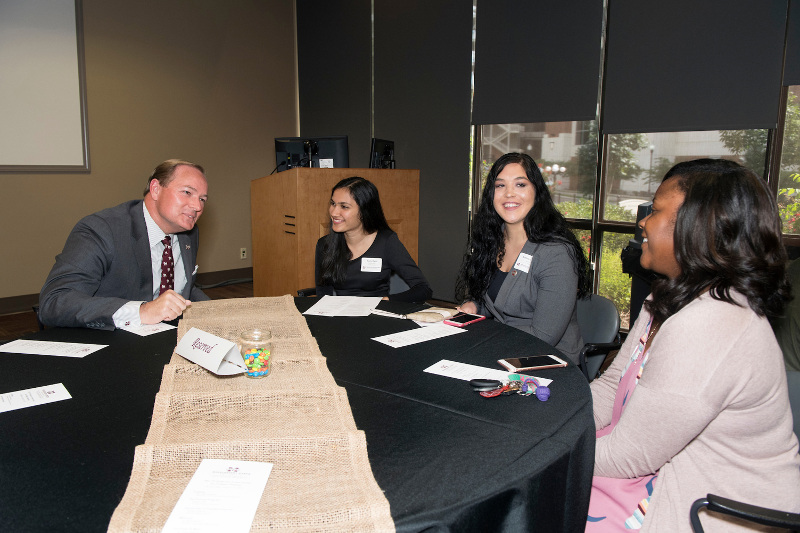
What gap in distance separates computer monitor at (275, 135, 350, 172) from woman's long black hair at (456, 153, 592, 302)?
7.28 feet

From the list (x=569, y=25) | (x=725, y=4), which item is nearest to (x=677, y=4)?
(x=725, y=4)

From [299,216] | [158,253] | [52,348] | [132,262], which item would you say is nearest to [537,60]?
[299,216]

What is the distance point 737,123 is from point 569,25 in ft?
5.22

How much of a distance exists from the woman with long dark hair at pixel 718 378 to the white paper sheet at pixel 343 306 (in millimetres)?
1221

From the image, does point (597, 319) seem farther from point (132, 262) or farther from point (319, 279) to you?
point (132, 262)

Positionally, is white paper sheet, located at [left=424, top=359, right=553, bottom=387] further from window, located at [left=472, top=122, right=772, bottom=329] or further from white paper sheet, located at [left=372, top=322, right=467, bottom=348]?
window, located at [left=472, top=122, right=772, bottom=329]

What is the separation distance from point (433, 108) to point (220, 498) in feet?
17.0

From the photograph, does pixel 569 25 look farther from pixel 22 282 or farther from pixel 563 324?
pixel 22 282

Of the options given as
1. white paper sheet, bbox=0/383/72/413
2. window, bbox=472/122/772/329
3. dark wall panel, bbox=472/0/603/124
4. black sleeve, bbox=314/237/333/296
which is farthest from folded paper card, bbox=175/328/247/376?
dark wall panel, bbox=472/0/603/124

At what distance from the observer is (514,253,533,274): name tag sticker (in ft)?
7.86

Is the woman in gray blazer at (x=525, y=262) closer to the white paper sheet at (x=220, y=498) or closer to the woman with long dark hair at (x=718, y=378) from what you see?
the woman with long dark hair at (x=718, y=378)

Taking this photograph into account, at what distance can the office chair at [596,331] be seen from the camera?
2.24 metres

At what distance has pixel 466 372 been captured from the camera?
154cm

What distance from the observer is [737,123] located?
3.90 metres
